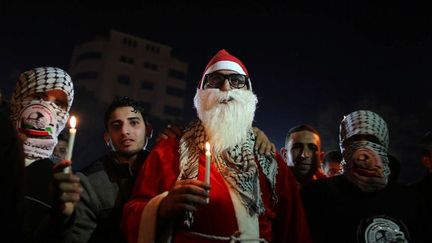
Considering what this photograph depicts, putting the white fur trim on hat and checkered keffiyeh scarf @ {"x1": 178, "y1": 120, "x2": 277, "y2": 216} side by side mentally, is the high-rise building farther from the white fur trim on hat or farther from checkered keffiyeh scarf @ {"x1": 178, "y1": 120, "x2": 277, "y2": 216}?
checkered keffiyeh scarf @ {"x1": 178, "y1": 120, "x2": 277, "y2": 216}

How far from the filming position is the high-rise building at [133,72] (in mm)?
56875

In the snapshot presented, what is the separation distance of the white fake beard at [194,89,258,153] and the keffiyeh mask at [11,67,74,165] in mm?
1253

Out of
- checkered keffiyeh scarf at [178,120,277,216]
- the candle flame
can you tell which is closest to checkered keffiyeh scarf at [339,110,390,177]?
checkered keffiyeh scarf at [178,120,277,216]

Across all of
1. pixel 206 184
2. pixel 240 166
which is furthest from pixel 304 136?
pixel 206 184

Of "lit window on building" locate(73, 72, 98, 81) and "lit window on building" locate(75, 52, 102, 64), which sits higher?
"lit window on building" locate(75, 52, 102, 64)

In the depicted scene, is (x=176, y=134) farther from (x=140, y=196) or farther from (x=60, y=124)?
(x=60, y=124)

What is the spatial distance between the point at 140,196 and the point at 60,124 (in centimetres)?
93

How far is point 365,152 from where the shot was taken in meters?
3.76

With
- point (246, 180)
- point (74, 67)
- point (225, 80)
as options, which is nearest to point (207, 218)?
point (246, 180)

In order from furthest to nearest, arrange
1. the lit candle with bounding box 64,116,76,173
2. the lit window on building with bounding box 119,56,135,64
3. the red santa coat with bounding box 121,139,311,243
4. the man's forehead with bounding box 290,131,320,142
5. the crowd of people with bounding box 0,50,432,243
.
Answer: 1. the lit window on building with bounding box 119,56,135,64
2. the man's forehead with bounding box 290,131,320,142
3. the red santa coat with bounding box 121,139,311,243
4. the crowd of people with bounding box 0,50,432,243
5. the lit candle with bounding box 64,116,76,173

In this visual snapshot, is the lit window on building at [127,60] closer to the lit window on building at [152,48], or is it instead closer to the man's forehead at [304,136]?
the lit window on building at [152,48]

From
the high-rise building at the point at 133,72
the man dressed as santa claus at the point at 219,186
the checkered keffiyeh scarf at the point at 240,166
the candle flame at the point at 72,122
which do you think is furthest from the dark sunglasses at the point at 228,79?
the high-rise building at the point at 133,72

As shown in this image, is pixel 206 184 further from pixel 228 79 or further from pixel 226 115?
pixel 228 79

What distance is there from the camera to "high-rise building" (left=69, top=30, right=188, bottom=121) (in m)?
56.9
